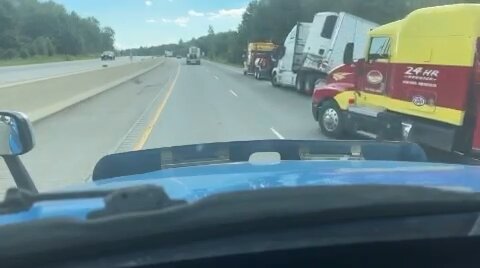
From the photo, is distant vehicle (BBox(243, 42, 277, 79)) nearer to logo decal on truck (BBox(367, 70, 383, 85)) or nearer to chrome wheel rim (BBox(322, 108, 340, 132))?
chrome wheel rim (BBox(322, 108, 340, 132))

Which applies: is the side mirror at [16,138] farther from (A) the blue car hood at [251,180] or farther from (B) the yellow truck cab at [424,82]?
(B) the yellow truck cab at [424,82]

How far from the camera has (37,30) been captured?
157 metres

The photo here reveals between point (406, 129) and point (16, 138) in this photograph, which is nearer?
point (16, 138)

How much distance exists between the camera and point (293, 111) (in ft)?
75.7

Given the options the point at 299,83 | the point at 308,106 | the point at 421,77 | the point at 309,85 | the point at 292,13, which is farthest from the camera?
the point at 292,13

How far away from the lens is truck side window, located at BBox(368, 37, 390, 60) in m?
13.7

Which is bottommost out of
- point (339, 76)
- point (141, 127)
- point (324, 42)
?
point (141, 127)

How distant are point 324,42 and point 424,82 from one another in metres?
16.8

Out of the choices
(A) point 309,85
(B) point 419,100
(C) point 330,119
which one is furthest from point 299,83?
(B) point 419,100

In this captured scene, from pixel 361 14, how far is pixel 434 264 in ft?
167

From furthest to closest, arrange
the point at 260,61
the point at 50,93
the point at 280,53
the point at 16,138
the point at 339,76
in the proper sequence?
the point at 260,61 → the point at 280,53 → the point at 50,93 → the point at 339,76 → the point at 16,138

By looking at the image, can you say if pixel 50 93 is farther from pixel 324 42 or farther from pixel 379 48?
pixel 324 42

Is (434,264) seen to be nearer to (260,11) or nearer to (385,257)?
(385,257)

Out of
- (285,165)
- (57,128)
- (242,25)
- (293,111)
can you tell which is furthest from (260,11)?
(285,165)
